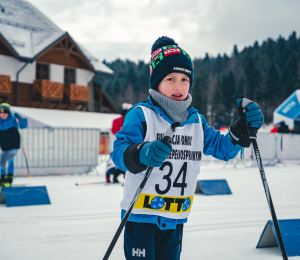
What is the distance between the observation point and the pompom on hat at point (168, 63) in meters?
2.09

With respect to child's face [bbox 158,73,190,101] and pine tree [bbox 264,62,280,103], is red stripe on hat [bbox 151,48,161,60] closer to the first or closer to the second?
child's face [bbox 158,73,190,101]

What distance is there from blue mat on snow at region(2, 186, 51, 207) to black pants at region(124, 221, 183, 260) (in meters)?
4.58

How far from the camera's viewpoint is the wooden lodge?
66.3 feet

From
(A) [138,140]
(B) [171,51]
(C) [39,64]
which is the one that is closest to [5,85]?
(C) [39,64]

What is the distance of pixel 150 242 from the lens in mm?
1915

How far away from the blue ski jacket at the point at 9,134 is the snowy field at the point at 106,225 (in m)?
1.41

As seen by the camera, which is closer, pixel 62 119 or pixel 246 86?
pixel 62 119

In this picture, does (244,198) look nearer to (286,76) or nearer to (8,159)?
(8,159)

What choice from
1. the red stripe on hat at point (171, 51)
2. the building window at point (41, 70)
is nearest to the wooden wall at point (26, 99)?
the building window at point (41, 70)

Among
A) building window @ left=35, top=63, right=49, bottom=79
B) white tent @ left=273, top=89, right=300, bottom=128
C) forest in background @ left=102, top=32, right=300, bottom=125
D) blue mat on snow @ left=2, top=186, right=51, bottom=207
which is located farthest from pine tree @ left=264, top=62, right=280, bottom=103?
blue mat on snow @ left=2, top=186, right=51, bottom=207

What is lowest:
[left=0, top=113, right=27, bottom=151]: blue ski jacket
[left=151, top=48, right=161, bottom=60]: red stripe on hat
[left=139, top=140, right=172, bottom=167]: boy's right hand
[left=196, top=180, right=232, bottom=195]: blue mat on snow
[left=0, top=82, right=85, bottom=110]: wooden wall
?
[left=196, top=180, right=232, bottom=195]: blue mat on snow

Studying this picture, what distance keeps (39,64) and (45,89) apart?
6.59 feet

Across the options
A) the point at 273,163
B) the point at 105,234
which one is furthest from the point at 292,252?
the point at 273,163

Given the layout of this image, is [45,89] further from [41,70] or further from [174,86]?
[174,86]
